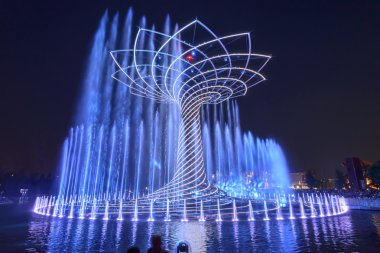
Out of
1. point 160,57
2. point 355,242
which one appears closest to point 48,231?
point 355,242

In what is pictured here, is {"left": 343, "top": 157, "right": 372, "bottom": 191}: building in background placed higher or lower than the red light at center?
lower

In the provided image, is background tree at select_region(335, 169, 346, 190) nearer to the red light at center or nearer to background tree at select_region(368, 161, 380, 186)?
background tree at select_region(368, 161, 380, 186)

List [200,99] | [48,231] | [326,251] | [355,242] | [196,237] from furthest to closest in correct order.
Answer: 1. [200,99]
2. [48,231]
3. [196,237]
4. [355,242]
5. [326,251]

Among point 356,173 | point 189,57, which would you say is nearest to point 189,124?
point 189,57

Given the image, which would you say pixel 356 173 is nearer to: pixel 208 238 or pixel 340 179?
pixel 340 179

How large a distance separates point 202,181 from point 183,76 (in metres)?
11.2

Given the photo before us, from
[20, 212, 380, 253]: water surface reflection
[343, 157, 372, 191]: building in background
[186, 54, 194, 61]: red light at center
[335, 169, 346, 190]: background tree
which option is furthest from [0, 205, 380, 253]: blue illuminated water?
[335, 169, 346, 190]: background tree

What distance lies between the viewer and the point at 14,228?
15781 millimetres

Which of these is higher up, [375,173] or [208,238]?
[375,173]

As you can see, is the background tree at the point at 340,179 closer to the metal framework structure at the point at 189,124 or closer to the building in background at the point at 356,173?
the building in background at the point at 356,173

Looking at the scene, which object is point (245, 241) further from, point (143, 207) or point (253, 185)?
point (253, 185)

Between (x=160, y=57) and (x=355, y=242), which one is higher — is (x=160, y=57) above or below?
above

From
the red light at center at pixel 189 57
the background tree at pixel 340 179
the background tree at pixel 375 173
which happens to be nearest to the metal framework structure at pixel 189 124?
the red light at center at pixel 189 57

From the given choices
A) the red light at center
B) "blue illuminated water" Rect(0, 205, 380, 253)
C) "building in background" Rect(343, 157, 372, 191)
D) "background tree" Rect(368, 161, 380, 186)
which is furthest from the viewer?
"building in background" Rect(343, 157, 372, 191)
